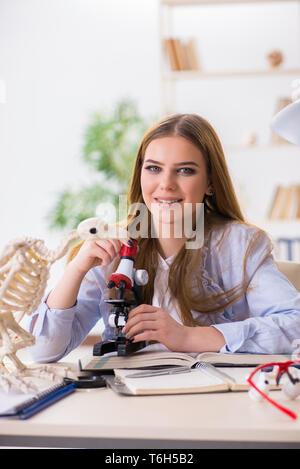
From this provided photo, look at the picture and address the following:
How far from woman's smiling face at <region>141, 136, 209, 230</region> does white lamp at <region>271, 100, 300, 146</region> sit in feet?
0.99

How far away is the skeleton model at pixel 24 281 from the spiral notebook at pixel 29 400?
1.9 inches

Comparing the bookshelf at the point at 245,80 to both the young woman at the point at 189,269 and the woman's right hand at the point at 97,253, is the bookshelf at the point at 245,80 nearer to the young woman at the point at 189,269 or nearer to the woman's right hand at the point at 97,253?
the young woman at the point at 189,269

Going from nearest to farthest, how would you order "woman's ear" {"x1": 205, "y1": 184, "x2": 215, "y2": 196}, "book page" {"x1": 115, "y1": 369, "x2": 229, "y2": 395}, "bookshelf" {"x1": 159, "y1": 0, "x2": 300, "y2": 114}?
"book page" {"x1": 115, "y1": 369, "x2": 229, "y2": 395} → "woman's ear" {"x1": 205, "y1": 184, "x2": 215, "y2": 196} → "bookshelf" {"x1": 159, "y1": 0, "x2": 300, "y2": 114}

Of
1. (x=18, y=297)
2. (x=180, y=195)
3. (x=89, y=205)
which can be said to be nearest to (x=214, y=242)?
(x=180, y=195)

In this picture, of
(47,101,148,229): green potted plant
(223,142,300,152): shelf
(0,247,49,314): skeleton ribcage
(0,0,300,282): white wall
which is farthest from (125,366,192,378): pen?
(0,0,300,282): white wall

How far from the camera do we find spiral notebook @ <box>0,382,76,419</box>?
775 mm

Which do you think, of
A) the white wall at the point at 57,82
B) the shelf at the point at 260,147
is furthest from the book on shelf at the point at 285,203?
the white wall at the point at 57,82

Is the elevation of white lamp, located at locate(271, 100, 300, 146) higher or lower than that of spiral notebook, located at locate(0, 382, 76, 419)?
higher

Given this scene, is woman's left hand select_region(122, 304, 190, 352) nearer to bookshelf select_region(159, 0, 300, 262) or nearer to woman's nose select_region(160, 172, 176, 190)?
woman's nose select_region(160, 172, 176, 190)

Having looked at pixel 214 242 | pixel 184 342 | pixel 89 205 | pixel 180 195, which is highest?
pixel 180 195

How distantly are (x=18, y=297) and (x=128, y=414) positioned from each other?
1.05 ft
